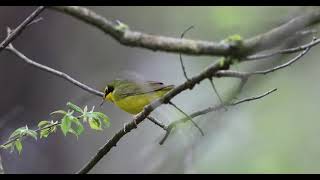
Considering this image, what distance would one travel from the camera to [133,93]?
461 centimetres

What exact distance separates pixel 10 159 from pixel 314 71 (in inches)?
145

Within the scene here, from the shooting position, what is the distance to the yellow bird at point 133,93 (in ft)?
13.5

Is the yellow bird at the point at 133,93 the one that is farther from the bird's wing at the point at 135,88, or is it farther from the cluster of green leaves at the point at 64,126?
the cluster of green leaves at the point at 64,126

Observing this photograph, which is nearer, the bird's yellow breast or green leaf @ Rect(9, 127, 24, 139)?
green leaf @ Rect(9, 127, 24, 139)

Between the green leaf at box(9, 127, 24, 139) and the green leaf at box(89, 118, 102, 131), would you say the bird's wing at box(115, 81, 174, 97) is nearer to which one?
the green leaf at box(89, 118, 102, 131)

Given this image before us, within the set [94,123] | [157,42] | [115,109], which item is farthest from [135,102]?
[157,42]

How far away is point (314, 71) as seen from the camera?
7.31m

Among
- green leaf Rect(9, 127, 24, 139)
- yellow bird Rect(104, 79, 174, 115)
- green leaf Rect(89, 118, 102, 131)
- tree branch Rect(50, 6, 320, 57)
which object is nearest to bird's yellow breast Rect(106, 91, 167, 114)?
yellow bird Rect(104, 79, 174, 115)

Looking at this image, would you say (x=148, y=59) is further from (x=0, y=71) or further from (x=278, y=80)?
(x=0, y=71)

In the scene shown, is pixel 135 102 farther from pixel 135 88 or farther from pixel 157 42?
pixel 157 42

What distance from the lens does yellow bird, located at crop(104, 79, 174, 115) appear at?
13.5ft

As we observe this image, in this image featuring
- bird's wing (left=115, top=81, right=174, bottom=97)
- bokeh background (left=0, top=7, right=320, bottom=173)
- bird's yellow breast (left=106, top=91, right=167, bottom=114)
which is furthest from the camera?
bokeh background (left=0, top=7, right=320, bottom=173)

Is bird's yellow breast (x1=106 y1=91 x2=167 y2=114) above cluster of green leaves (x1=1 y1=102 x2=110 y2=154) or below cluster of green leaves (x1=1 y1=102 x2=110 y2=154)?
below
